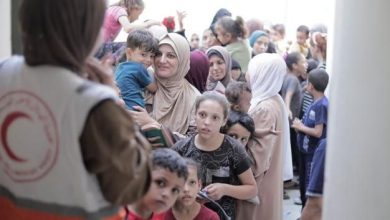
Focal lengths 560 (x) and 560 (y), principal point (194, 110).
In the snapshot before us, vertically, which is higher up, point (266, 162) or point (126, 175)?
point (126, 175)

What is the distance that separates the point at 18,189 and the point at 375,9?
1.52 metres

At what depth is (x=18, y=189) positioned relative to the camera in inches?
56.2

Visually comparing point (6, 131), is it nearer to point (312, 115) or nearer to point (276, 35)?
point (312, 115)

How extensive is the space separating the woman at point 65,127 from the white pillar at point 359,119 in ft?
3.69

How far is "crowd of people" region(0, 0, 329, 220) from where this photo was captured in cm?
134

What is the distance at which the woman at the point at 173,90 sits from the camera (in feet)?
10.5

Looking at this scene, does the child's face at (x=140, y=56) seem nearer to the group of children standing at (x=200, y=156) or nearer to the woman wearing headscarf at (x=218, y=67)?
the group of children standing at (x=200, y=156)

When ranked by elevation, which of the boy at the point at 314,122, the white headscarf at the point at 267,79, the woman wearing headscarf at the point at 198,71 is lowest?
the boy at the point at 314,122

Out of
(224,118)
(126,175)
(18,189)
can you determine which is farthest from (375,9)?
(18,189)

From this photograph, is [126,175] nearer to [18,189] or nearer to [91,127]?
[91,127]

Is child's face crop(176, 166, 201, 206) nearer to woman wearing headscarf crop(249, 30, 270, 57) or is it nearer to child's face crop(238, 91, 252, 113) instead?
child's face crop(238, 91, 252, 113)

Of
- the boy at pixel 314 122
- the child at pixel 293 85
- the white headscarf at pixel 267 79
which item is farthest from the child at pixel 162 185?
the child at pixel 293 85

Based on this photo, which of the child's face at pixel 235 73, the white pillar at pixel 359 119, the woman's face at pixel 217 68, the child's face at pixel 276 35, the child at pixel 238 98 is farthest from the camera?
the child's face at pixel 276 35

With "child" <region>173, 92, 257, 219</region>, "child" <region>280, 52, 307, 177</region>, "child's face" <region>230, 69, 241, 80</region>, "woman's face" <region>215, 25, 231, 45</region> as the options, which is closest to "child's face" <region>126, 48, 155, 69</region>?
"child" <region>173, 92, 257, 219</region>
